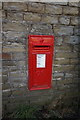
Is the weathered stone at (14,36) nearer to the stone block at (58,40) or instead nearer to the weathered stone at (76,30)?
the stone block at (58,40)

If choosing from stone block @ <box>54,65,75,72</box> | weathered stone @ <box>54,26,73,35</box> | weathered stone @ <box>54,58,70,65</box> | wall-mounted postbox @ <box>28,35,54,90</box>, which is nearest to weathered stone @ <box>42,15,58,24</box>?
weathered stone @ <box>54,26,73,35</box>

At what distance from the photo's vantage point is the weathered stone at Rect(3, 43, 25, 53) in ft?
9.96

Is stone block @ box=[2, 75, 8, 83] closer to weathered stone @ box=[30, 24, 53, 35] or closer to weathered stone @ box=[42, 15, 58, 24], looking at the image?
weathered stone @ box=[30, 24, 53, 35]

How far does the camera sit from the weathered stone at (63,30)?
325cm

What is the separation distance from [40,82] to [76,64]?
813mm

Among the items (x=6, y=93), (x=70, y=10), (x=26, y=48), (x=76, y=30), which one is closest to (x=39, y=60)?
(x=26, y=48)

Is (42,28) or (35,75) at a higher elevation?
(42,28)

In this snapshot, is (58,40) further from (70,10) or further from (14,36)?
(14,36)

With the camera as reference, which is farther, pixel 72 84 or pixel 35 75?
pixel 72 84

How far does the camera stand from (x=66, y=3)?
322cm

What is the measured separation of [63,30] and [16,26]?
2.85 feet

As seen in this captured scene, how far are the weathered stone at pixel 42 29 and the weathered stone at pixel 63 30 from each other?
0.38ft

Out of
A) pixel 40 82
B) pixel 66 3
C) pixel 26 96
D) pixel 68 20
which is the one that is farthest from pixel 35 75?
pixel 66 3

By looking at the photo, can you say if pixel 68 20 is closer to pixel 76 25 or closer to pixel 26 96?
pixel 76 25
